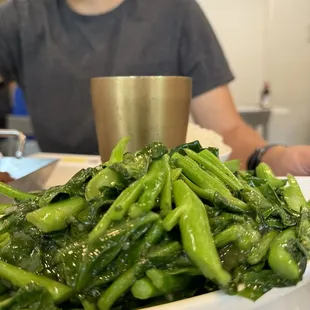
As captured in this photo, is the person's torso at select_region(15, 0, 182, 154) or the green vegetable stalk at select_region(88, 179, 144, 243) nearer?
the green vegetable stalk at select_region(88, 179, 144, 243)

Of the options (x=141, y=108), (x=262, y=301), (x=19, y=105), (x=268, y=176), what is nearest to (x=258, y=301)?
(x=262, y=301)

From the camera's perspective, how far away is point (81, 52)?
4.07 ft

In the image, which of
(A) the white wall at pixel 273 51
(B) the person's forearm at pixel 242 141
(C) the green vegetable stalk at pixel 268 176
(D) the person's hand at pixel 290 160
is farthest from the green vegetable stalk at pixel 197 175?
(A) the white wall at pixel 273 51

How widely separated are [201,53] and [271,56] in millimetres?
1948

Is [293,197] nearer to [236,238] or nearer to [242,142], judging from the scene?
[236,238]

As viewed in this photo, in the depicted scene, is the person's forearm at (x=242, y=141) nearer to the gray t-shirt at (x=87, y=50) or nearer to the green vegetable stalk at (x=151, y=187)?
the gray t-shirt at (x=87, y=50)

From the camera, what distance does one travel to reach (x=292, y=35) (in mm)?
3004

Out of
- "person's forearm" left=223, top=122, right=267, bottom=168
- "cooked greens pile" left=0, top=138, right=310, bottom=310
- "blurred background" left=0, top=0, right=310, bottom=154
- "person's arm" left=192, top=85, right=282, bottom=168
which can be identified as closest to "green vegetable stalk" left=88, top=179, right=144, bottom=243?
"cooked greens pile" left=0, top=138, right=310, bottom=310

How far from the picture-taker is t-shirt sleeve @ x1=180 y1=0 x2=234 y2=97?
126 cm

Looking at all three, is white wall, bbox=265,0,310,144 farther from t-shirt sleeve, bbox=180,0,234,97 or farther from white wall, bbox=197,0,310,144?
t-shirt sleeve, bbox=180,0,234,97

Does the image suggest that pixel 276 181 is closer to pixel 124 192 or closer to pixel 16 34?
pixel 124 192

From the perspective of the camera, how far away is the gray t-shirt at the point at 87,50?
1.24m

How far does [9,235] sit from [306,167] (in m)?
0.58

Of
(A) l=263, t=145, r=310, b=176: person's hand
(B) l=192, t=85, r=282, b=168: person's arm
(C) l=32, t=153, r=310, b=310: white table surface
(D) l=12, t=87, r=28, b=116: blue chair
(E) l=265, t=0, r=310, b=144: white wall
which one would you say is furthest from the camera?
(E) l=265, t=0, r=310, b=144: white wall
